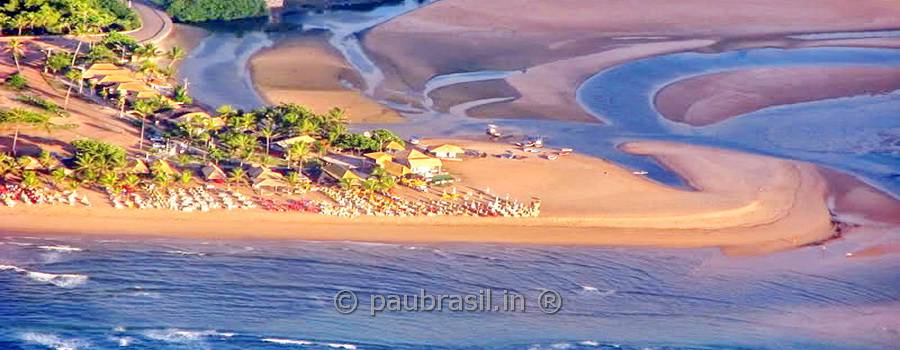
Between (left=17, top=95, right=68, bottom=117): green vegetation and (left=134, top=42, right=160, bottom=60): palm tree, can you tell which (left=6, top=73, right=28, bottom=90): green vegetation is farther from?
(left=134, top=42, right=160, bottom=60): palm tree

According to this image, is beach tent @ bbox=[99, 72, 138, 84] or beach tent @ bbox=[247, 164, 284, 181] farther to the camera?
beach tent @ bbox=[99, 72, 138, 84]

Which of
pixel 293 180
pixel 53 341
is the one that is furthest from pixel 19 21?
pixel 53 341

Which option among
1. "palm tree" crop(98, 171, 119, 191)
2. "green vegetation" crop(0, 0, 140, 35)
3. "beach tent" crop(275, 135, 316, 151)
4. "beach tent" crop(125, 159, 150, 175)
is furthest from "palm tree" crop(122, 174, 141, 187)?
"green vegetation" crop(0, 0, 140, 35)

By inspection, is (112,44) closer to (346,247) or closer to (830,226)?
(346,247)

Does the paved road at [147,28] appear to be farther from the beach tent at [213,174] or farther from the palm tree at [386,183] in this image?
the palm tree at [386,183]

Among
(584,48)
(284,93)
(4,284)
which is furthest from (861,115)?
Answer: (4,284)

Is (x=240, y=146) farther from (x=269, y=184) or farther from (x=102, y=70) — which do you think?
(x=102, y=70)
